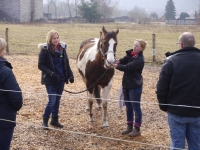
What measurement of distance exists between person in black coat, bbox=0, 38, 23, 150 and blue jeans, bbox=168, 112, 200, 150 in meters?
1.81

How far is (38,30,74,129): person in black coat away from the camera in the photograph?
18.5 feet

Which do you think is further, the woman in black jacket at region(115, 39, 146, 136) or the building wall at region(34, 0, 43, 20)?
the building wall at region(34, 0, 43, 20)

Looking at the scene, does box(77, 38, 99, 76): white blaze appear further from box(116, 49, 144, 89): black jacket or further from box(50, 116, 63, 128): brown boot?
box(50, 116, 63, 128): brown boot

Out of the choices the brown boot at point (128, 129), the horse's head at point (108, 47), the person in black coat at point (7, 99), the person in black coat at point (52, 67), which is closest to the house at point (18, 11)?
the person in black coat at point (52, 67)

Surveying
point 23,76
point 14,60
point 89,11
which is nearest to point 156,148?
point 23,76

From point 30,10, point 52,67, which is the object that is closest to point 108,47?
point 52,67

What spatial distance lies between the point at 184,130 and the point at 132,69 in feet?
5.90

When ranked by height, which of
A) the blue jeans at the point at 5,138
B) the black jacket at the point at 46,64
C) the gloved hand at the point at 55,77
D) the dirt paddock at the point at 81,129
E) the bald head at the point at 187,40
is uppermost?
the bald head at the point at 187,40

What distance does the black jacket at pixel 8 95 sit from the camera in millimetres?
3645

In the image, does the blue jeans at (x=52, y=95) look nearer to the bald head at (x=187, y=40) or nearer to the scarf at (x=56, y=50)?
the scarf at (x=56, y=50)

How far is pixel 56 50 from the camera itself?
5.74 meters

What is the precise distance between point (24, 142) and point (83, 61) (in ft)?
7.75

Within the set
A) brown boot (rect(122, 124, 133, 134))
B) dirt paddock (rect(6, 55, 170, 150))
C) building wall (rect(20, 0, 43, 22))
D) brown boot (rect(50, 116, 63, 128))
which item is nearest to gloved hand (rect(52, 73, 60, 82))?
dirt paddock (rect(6, 55, 170, 150))

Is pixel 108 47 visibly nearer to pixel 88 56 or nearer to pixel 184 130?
pixel 88 56
